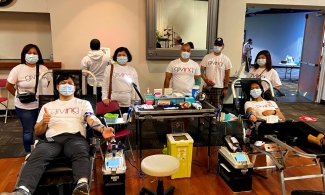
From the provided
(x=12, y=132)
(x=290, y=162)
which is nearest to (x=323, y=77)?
(x=290, y=162)

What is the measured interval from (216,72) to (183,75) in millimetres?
693

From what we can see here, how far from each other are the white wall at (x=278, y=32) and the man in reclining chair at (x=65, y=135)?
1144cm

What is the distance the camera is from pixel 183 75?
3.28m

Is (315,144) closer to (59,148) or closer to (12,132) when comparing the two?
(59,148)

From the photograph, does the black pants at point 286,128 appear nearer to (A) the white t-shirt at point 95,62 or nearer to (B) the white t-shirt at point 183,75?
(B) the white t-shirt at point 183,75

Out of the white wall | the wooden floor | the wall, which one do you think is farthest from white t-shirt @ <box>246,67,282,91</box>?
the white wall

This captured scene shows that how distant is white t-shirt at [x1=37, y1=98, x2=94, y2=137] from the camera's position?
222 cm

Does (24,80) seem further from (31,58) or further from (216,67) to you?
(216,67)

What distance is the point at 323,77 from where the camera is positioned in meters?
5.69

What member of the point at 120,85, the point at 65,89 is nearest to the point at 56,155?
the point at 65,89

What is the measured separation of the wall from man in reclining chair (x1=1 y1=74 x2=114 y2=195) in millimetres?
2768

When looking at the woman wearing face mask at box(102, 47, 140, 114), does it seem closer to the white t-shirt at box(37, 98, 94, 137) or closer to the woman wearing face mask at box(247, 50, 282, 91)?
the white t-shirt at box(37, 98, 94, 137)

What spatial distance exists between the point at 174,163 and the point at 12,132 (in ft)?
9.74

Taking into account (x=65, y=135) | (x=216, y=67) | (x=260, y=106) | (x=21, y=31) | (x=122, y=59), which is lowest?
(x=65, y=135)
